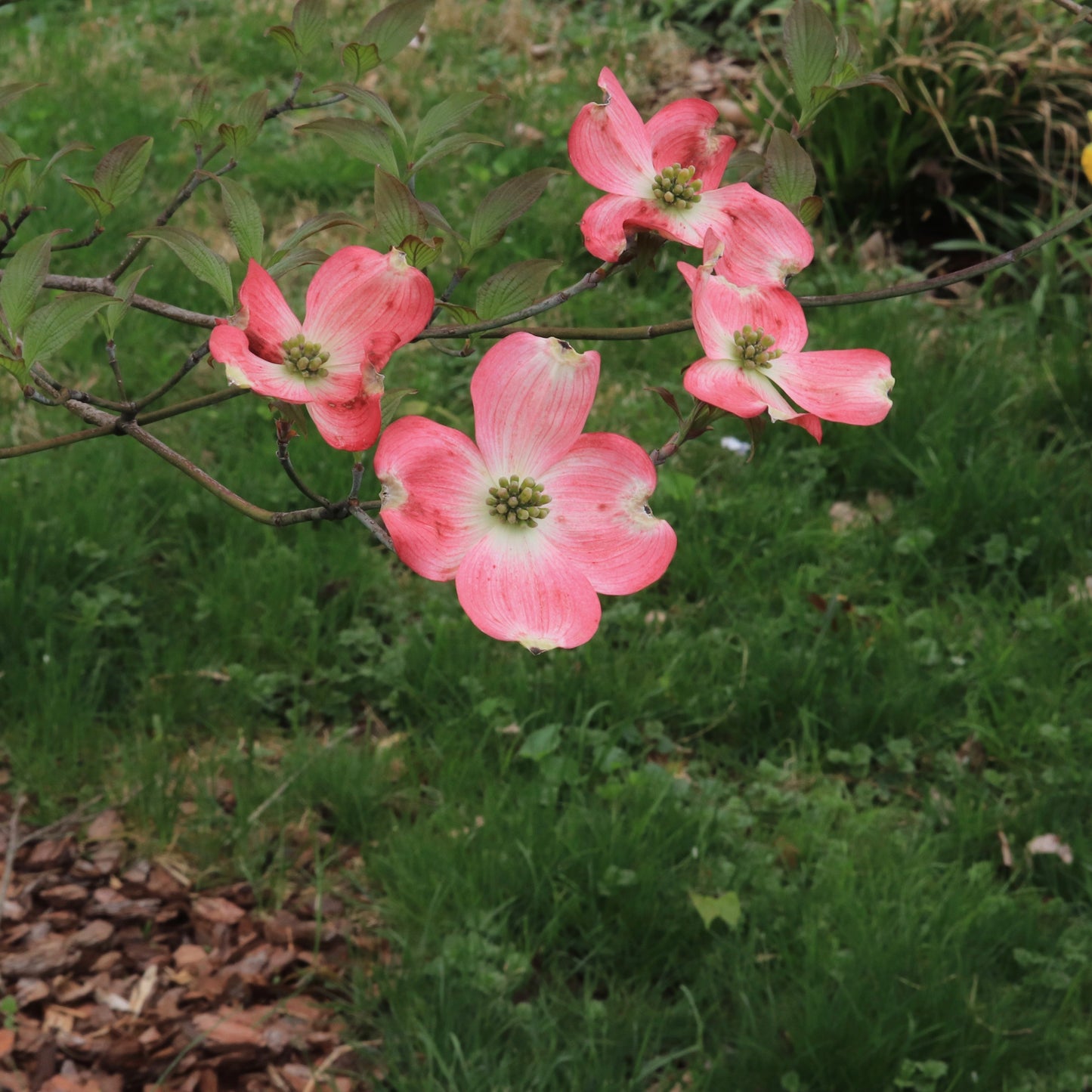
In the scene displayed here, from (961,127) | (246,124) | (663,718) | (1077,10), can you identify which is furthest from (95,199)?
(961,127)

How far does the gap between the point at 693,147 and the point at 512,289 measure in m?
0.16

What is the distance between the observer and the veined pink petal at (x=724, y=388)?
0.63 metres

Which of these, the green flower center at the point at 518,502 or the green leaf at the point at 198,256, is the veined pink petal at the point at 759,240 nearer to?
the green flower center at the point at 518,502

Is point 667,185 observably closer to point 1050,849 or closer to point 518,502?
point 518,502

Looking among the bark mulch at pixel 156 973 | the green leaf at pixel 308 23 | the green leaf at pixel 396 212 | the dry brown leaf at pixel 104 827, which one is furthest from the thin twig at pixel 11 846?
the green leaf at pixel 396 212

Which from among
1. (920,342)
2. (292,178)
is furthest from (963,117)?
(292,178)

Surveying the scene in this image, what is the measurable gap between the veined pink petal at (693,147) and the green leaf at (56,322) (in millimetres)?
341

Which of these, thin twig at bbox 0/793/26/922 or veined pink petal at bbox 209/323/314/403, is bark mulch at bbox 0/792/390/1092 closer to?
thin twig at bbox 0/793/26/922

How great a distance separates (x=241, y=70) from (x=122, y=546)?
250cm

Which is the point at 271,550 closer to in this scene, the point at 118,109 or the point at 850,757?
the point at 850,757

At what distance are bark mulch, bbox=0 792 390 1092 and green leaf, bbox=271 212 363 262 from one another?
4.59 ft

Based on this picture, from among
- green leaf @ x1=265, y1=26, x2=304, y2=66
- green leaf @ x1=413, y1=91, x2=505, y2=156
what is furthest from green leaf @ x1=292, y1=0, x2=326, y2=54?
green leaf @ x1=413, y1=91, x2=505, y2=156

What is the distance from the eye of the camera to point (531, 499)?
675mm

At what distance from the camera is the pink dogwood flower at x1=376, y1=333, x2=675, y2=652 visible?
0.64 metres
